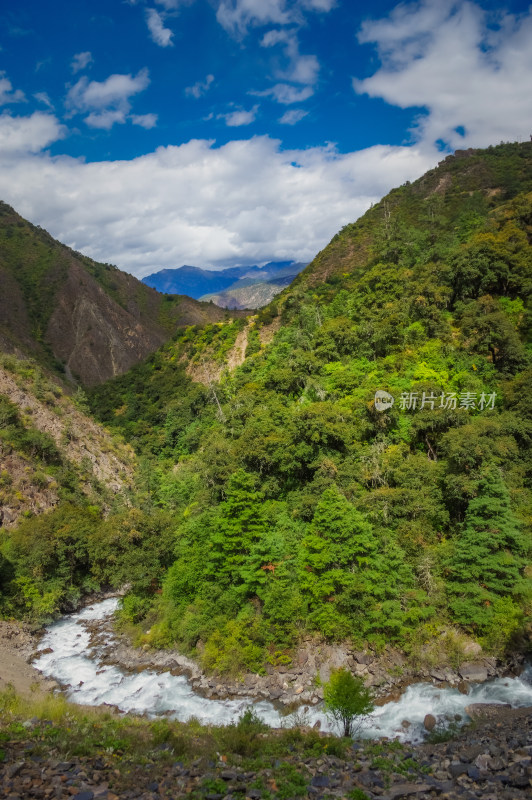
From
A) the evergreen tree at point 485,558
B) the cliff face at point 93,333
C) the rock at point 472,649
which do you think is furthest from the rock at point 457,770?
the cliff face at point 93,333

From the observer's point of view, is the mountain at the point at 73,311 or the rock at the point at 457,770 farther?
the mountain at the point at 73,311

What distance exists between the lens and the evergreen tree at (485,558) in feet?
83.4

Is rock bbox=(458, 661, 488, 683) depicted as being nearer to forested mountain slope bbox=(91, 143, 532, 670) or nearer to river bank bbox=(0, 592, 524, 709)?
river bank bbox=(0, 592, 524, 709)

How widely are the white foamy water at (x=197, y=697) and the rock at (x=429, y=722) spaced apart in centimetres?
22

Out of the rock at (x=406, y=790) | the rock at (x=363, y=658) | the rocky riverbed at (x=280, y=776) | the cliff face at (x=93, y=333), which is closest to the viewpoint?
the rocky riverbed at (x=280, y=776)

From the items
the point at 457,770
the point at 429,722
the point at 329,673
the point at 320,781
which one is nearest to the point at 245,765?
the point at 320,781

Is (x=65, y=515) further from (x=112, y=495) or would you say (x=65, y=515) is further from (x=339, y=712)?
(x=339, y=712)

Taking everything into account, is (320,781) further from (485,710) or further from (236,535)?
(236,535)

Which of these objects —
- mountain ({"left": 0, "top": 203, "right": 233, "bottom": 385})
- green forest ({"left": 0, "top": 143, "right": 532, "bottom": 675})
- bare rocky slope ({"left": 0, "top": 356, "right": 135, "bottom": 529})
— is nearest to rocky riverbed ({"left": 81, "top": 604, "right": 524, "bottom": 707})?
green forest ({"left": 0, "top": 143, "right": 532, "bottom": 675})

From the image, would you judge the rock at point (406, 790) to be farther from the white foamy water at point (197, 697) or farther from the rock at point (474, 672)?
the rock at point (474, 672)

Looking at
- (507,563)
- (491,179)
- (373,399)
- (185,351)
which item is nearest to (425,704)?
(507,563)

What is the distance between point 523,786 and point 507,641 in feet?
48.0

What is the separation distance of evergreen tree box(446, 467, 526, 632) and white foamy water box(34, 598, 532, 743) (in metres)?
3.75

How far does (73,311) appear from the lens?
127 m
